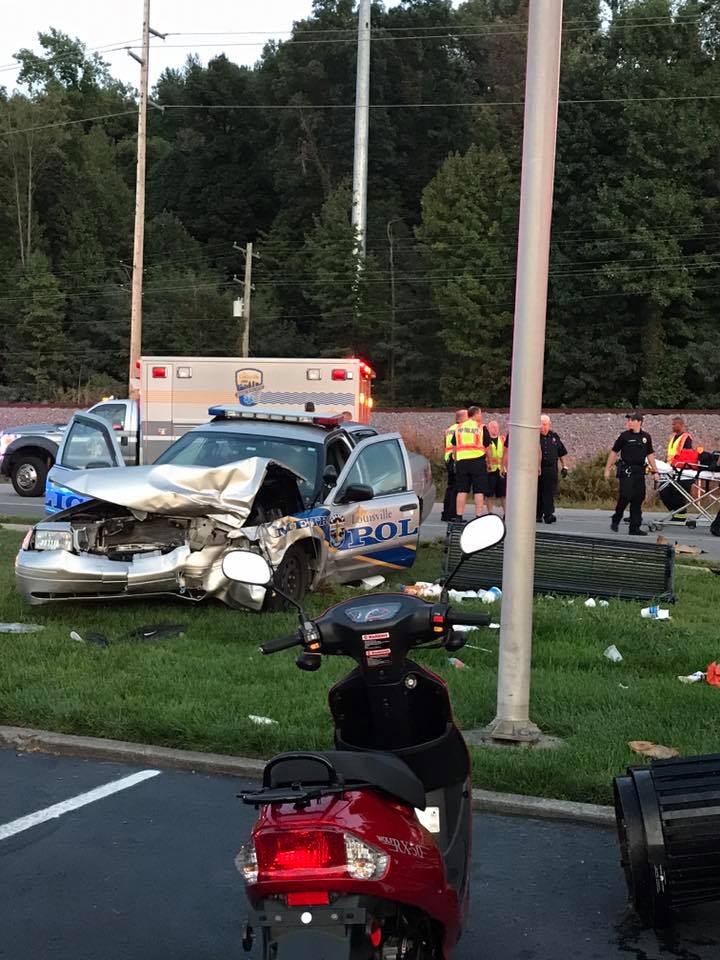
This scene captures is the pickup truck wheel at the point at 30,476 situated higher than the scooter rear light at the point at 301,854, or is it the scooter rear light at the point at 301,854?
the scooter rear light at the point at 301,854

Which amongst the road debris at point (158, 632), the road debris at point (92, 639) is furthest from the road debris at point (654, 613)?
the road debris at point (92, 639)

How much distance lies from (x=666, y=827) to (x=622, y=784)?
0.28m

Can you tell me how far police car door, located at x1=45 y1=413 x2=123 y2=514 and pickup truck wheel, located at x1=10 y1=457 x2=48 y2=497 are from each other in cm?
1065

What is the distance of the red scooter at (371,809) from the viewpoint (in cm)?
286

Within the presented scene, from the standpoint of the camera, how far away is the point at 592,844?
5.19m

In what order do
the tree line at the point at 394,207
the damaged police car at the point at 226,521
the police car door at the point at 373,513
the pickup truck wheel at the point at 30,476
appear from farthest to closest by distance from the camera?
the tree line at the point at 394,207, the pickup truck wheel at the point at 30,476, the police car door at the point at 373,513, the damaged police car at the point at 226,521

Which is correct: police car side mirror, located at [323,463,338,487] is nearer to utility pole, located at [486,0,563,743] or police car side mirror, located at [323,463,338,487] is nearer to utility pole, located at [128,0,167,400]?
utility pole, located at [486,0,563,743]

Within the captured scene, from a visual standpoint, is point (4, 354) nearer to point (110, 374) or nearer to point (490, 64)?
point (110, 374)

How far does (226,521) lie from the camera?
9523 millimetres

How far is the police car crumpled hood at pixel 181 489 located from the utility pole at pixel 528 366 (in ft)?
11.4

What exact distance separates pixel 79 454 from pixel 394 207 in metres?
58.3

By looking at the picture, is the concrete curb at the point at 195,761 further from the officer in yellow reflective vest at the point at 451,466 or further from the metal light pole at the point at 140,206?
the metal light pole at the point at 140,206

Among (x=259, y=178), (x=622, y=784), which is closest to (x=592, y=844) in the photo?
(x=622, y=784)

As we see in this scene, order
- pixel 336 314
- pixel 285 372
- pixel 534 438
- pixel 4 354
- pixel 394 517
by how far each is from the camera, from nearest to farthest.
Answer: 1. pixel 534 438
2. pixel 394 517
3. pixel 285 372
4. pixel 336 314
5. pixel 4 354
